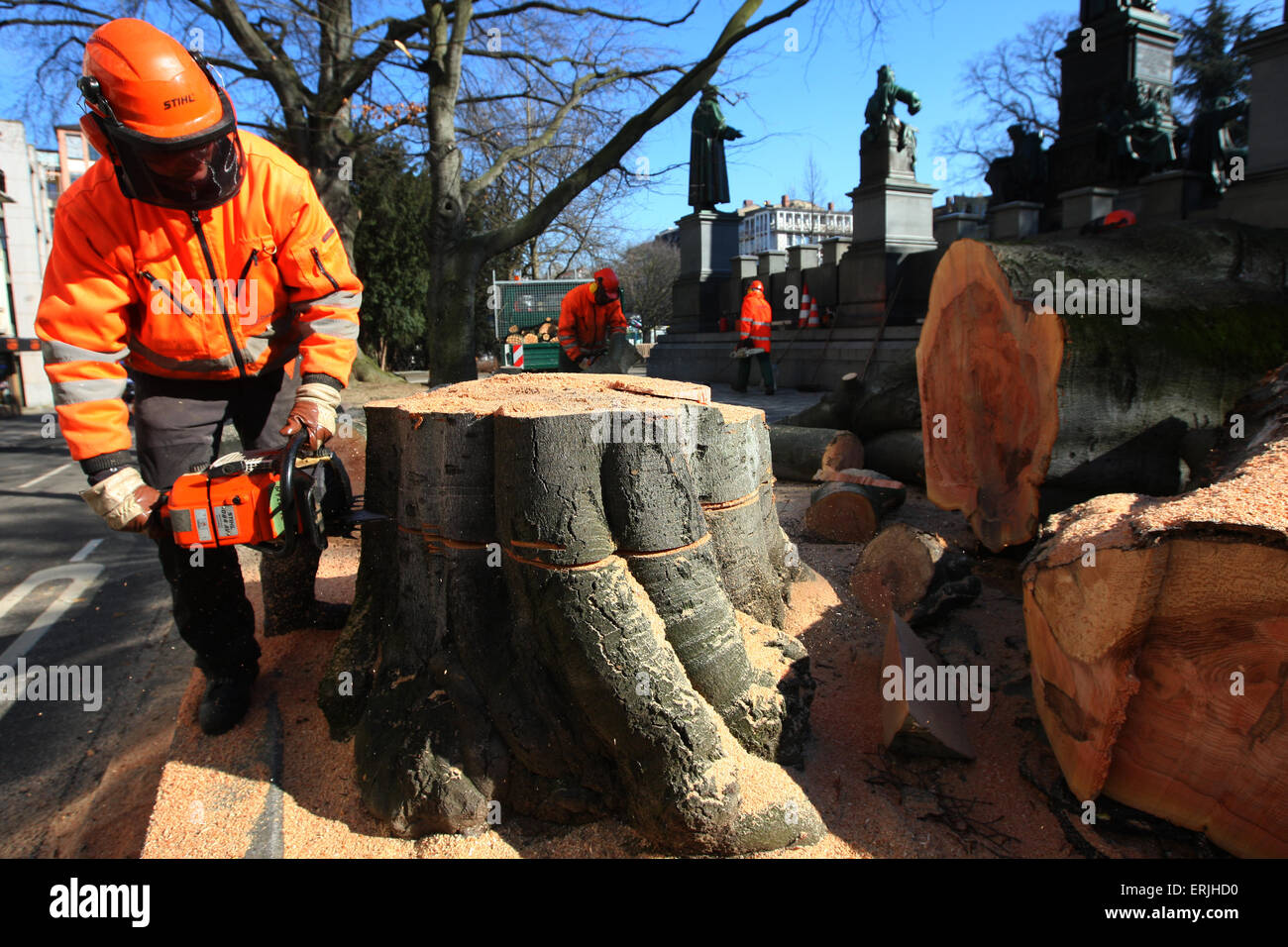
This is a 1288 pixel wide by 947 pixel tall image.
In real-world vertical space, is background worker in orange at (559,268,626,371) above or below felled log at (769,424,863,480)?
above

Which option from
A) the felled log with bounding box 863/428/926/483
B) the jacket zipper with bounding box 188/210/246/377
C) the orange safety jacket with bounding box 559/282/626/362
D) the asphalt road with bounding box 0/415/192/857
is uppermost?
the orange safety jacket with bounding box 559/282/626/362

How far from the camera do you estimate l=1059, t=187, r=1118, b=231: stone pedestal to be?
1150cm

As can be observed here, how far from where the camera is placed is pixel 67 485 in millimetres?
7984

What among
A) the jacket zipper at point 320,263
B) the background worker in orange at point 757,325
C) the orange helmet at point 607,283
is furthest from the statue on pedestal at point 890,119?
the jacket zipper at point 320,263

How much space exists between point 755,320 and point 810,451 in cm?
528

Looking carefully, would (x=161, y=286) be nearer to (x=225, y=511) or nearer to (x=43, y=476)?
(x=225, y=511)

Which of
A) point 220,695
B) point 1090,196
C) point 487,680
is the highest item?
point 1090,196

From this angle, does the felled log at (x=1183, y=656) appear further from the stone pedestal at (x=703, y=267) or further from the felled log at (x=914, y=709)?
the stone pedestal at (x=703, y=267)

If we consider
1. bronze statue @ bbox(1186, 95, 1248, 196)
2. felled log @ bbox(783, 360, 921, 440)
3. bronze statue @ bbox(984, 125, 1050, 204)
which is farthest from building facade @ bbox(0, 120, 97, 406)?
bronze statue @ bbox(1186, 95, 1248, 196)

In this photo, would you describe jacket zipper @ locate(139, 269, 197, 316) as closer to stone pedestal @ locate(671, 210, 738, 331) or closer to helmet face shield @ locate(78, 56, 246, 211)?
helmet face shield @ locate(78, 56, 246, 211)

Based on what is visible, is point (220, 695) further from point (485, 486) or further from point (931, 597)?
point (931, 597)

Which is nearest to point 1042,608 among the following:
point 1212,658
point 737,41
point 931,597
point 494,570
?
point 1212,658

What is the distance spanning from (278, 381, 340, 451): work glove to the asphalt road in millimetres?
1392
